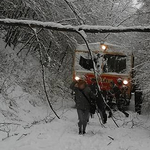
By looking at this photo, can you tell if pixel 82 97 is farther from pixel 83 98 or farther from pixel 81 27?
pixel 81 27

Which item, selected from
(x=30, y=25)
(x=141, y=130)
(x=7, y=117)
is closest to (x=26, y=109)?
(x=7, y=117)

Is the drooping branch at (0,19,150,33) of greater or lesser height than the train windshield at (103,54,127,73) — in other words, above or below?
below

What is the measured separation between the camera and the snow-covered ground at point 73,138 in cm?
648

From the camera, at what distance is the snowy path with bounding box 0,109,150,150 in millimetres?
6465

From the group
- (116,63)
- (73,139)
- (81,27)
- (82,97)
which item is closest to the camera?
(81,27)

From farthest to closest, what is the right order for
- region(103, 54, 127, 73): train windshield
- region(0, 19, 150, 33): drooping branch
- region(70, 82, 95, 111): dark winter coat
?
region(103, 54, 127, 73): train windshield, region(70, 82, 95, 111): dark winter coat, region(0, 19, 150, 33): drooping branch

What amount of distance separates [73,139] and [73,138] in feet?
0.31

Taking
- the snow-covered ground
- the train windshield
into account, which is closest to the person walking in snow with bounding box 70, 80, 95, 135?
the snow-covered ground

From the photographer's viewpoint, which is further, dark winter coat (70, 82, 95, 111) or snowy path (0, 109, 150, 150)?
dark winter coat (70, 82, 95, 111)

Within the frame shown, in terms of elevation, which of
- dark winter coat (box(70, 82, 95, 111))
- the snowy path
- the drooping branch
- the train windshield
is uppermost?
the train windshield

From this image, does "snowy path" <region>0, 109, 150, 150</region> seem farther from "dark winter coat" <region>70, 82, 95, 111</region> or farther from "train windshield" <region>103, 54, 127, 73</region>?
"train windshield" <region>103, 54, 127, 73</region>

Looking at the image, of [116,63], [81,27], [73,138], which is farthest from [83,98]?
[81,27]

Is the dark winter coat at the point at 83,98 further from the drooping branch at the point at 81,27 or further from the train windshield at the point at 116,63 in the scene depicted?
the drooping branch at the point at 81,27

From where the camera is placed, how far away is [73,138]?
7.20 m
